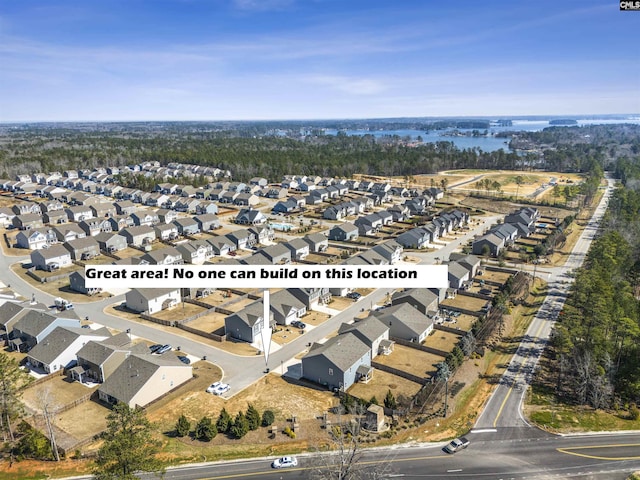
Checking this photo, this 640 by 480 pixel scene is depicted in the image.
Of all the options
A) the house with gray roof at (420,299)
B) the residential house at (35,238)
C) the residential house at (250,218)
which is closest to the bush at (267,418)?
the house with gray roof at (420,299)

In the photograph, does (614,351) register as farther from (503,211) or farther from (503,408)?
(503,211)

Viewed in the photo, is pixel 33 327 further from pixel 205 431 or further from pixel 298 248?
pixel 298 248

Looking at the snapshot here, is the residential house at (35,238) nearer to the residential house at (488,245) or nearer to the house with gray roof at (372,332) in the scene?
the house with gray roof at (372,332)

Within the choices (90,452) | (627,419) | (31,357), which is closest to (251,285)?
(90,452)

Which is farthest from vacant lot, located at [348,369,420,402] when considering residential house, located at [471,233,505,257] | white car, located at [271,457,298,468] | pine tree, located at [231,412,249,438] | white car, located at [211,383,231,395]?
residential house, located at [471,233,505,257]

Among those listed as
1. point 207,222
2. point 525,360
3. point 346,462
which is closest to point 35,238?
point 207,222

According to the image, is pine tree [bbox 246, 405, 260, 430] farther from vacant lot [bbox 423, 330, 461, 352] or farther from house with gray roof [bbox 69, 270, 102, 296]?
house with gray roof [bbox 69, 270, 102, 296]
